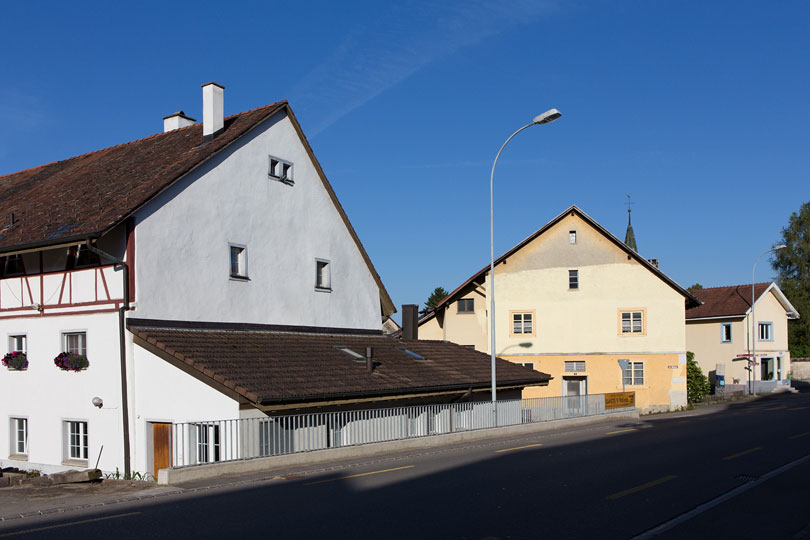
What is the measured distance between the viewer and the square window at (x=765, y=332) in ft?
184

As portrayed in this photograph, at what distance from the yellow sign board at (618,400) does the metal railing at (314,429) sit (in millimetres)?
8326

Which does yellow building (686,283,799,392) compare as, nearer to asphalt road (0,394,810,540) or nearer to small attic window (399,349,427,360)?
small attic window (399,349,427,360)

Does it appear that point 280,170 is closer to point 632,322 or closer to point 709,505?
point 709,505

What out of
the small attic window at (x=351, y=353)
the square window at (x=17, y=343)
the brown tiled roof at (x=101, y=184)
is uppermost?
the brown tiled roof at (x=101, y=184)

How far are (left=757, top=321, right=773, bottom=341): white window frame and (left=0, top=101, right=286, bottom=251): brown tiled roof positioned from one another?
44.1 metres

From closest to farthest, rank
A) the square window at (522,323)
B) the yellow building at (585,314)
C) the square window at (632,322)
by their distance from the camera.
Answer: the yellow building at (585,314), the square window at (632,322), the square window at (522,323)

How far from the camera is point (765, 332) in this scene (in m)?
56.4

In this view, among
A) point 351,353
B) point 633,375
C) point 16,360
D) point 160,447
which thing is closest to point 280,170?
point 351,353

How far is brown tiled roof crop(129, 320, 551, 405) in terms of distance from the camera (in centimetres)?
1825

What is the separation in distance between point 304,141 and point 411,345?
345 inches

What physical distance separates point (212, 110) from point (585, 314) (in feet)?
85.5

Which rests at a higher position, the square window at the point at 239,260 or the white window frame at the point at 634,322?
the square window at the point at 239,260

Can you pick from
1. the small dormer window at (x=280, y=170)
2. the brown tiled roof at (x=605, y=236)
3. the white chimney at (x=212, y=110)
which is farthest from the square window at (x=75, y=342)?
the brown tiled roof at (x=605, y=236)

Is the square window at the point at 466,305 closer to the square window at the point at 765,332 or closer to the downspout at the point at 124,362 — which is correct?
the square window at the point at 765,332
